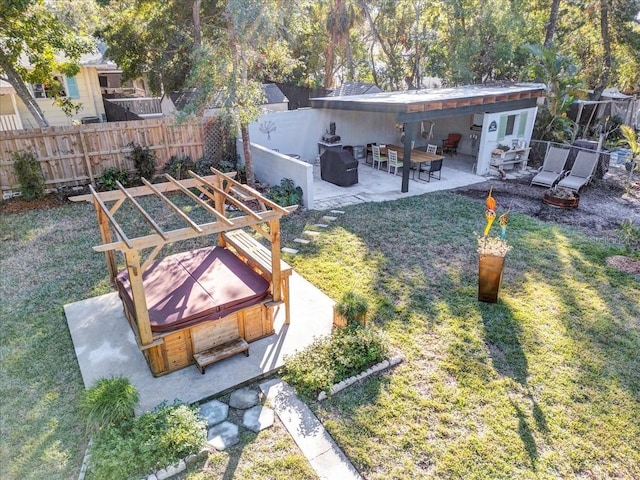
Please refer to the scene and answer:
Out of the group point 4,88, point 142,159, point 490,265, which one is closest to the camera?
point 490,265

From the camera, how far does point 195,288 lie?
17.3ft

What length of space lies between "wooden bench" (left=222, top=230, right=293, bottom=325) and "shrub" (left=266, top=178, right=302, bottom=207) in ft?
10.3

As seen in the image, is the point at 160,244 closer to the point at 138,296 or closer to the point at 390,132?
the point at 138,296

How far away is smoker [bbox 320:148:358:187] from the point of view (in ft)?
38.9

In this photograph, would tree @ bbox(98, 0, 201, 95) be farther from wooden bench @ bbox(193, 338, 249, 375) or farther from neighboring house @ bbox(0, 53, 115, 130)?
wooden bench @ bbox(193, 338, 249, 375)

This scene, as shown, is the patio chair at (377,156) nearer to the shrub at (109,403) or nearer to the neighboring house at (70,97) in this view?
the shrub at (109,403)

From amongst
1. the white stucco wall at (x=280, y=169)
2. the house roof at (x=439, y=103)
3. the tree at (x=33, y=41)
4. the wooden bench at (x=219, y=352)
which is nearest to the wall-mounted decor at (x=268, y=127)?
the white stucco wall at (x=280, y=169)

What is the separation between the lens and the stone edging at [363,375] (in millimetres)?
4591

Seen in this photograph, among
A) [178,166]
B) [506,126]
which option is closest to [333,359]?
[178,166]

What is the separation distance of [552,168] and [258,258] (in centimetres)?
1031

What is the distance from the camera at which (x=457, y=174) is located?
44.4 ft

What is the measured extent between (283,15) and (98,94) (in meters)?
14.3

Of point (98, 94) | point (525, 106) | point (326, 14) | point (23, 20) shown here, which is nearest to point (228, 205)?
point (23, 20)

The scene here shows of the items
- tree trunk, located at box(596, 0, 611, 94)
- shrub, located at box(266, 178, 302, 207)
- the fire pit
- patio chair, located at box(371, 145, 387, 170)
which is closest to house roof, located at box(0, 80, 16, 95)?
shrub, located at box(266, 178, 302, 207)
